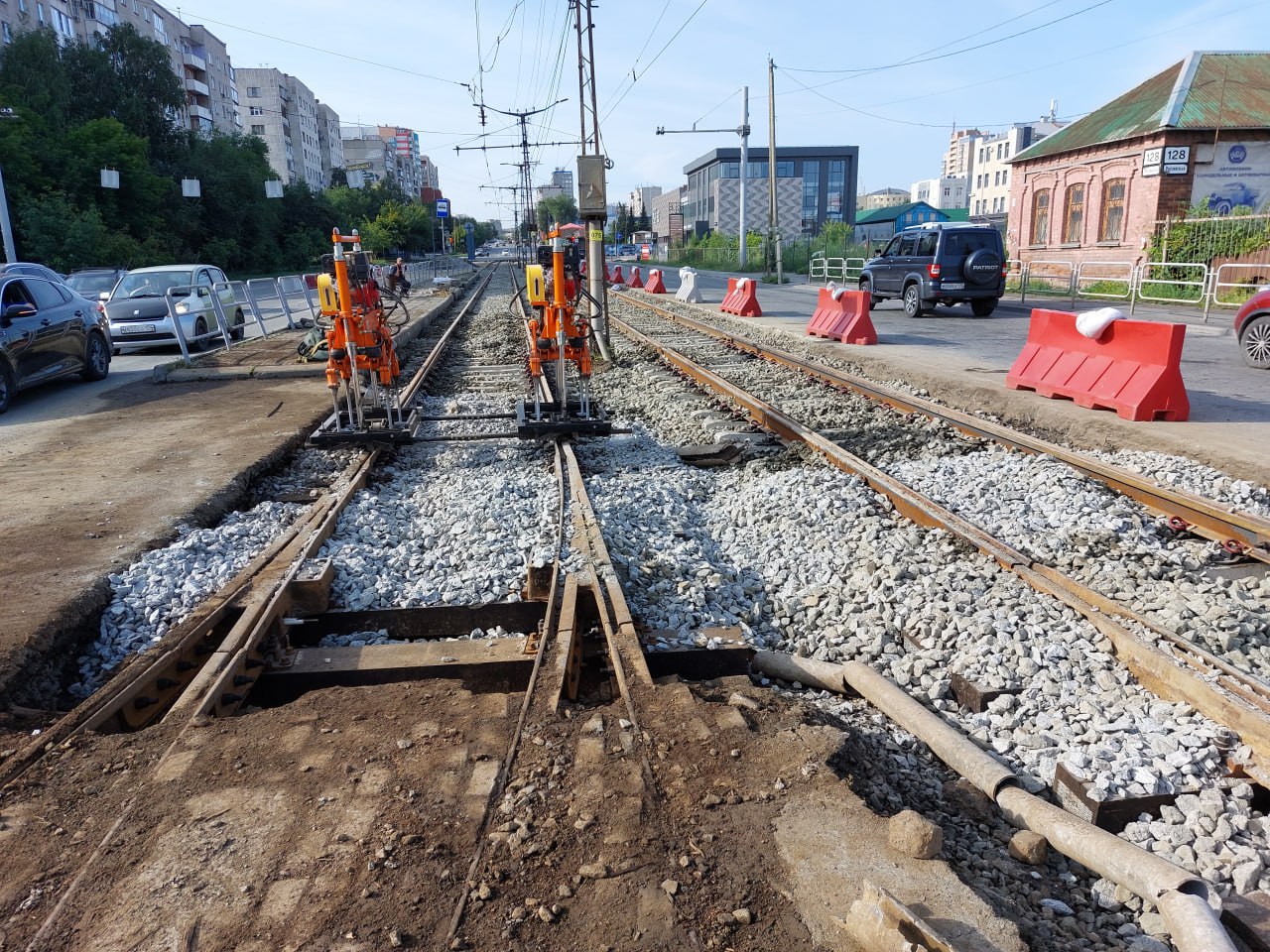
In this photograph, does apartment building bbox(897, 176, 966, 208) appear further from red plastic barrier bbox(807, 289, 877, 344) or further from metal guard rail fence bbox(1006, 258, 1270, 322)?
red plastic barrier bbox(807, 289, 877, 344)

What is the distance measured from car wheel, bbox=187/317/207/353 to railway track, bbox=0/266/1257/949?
48.4 ft

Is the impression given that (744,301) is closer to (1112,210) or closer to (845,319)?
(845,319)

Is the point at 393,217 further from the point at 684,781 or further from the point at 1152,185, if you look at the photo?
the point at 684,781

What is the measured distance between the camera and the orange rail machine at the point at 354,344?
8.12 metres

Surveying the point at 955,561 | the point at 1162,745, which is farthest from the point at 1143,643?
the point at 955,561

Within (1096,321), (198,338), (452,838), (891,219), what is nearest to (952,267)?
(1096,321)

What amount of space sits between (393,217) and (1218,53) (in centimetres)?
5342

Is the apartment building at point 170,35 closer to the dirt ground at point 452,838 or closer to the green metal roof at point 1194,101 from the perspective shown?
→ the green metal roof at point 1194,101

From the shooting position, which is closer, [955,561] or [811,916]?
[811,916]

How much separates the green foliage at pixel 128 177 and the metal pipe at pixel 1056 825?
43.8 m

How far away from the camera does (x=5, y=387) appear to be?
37.4ft

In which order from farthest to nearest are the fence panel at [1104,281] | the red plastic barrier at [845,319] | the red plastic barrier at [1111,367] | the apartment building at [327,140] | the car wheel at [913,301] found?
the apartment building at [327,140], the fence panel at [1104,281], the car wheel at [913,301], the red plastic barrier at [845,319], the red plastic barrier at [1111,367]

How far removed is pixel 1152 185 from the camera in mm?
27188

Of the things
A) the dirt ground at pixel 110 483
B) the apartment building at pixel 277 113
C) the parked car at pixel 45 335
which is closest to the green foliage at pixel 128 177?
the parked car at pixel 45 335
